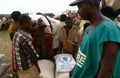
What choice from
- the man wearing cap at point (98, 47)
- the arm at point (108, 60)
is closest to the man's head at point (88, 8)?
the man wearing cap at point (98, 47)

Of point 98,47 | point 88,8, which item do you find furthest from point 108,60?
point 88,8

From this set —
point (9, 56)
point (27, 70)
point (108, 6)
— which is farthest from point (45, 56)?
point (108, 6)

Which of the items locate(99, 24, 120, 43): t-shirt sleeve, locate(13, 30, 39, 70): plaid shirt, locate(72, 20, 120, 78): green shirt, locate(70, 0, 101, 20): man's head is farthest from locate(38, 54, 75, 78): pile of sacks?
locate(99, 24, 120, 43): t-shirt sleeve

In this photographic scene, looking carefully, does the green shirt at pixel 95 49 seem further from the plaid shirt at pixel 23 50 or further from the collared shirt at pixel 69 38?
the collared shirt at pixel 69 38

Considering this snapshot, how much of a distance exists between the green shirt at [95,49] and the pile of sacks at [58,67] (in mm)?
3399

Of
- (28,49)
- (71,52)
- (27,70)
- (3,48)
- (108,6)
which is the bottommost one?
(3,48)

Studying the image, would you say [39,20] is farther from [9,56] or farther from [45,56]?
[9,56]

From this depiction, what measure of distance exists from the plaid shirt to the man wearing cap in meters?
2.77

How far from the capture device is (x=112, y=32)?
2.18m

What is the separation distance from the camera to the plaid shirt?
5.16 m

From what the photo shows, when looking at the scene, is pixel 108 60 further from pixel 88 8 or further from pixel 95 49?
pixel 88 8

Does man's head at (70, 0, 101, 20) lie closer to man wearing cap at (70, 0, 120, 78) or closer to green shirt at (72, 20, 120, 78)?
man wearing cap at (70, 0, 120, 78)

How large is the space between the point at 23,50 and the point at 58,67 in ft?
3.81

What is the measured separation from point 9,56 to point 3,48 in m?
1.87
